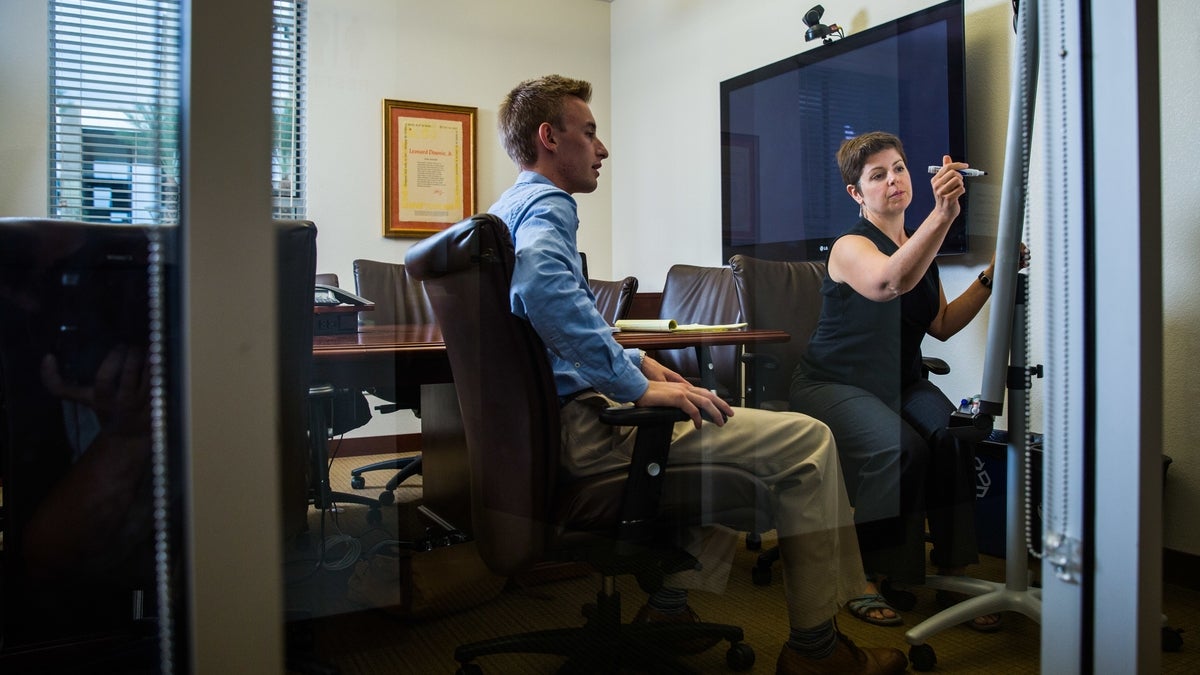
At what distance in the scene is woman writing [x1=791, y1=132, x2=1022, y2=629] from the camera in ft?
6.03

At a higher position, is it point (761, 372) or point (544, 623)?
point (761, 372)

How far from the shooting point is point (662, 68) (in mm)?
1891

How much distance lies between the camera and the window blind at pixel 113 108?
65 centimetres

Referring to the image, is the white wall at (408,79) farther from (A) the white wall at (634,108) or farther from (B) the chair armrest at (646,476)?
(B) the chair armrest at (646,476)

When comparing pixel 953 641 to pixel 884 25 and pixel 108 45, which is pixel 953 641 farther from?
pixel 108 45

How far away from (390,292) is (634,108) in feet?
2.39

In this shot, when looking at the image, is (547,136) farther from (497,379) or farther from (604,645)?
(604,645)

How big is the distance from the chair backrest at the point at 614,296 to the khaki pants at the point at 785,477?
36 centimetres

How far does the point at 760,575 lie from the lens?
176 centimetres

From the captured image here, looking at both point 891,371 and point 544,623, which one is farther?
point 891,371

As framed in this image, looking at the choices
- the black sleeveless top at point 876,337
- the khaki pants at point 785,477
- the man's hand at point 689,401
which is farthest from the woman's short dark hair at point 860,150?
the man's hand at point 689,401

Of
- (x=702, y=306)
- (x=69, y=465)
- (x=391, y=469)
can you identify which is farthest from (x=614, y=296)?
(x=69, y=465)

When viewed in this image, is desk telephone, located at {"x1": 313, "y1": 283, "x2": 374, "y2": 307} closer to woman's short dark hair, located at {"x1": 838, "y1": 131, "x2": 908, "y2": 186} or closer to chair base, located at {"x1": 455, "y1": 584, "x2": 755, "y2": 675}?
chair base, located at {"x1": 455, "y1": 584, "x2": 755, "y2": 675}

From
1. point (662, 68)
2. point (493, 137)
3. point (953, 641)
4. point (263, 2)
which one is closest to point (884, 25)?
point (662, 68)
